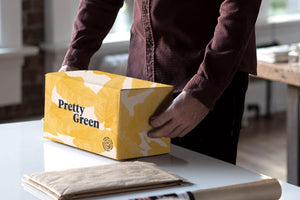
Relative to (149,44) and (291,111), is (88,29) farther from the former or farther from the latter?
(291,111)

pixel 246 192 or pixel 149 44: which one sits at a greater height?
pixel 149 44

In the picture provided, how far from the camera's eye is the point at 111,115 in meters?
1.36

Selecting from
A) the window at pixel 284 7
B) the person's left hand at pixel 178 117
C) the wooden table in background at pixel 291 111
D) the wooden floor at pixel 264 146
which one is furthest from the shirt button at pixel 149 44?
the window at pixel 284 7

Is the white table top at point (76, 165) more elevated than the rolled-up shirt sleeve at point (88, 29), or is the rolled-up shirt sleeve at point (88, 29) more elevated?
the rolled-up shirt sleeve at point (88, 29)

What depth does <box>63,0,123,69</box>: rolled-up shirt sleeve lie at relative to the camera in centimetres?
184

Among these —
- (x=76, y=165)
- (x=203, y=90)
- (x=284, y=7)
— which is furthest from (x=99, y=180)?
(x=284, y=7)

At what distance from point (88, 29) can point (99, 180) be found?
77 cm

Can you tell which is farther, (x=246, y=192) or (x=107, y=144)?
(x=107, y=144)

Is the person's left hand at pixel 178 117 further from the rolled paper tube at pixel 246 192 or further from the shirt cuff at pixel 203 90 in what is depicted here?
the rolled paper tube at pixel 246 192

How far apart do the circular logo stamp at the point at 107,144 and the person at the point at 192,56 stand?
91 millimetres

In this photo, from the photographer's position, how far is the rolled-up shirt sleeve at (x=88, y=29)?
184cm

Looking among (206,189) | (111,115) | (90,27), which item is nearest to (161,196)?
(206,189)

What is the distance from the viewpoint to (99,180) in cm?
118

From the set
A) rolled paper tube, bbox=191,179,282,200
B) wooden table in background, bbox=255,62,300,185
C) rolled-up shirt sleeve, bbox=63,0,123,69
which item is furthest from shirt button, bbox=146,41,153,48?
wooden table in background, bbox=255,62,300,185
